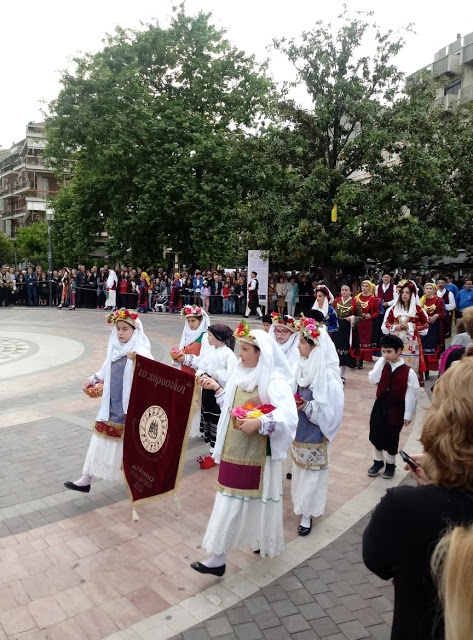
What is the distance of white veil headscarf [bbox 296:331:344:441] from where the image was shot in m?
4.91

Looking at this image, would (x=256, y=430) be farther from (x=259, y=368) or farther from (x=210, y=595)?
(x=210, y=595)

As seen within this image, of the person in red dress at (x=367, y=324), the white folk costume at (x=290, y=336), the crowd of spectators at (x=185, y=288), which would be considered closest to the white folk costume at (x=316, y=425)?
the white folk costume at (x=290, y=336)

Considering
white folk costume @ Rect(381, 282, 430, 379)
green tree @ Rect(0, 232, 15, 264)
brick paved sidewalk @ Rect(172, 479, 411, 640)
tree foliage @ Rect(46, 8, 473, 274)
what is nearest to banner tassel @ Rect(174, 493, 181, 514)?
brick paved sidewalk @ Rect(172, 479, 411, 640)

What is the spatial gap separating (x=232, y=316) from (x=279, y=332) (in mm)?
14964

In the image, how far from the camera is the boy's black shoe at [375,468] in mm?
Result: 6141

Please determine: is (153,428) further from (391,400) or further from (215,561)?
(391,400)

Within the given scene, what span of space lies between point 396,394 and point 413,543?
14.3 ft

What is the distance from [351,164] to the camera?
1709cm

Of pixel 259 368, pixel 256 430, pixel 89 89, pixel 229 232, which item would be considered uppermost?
pixel 89 89

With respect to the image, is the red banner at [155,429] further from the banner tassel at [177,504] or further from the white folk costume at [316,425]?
the white folk costume at [316,425]

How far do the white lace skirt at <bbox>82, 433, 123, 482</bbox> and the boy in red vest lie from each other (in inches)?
120

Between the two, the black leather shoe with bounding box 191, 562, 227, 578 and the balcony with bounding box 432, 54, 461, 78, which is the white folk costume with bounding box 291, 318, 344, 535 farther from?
the balcony with bounding box 432, 54, 461, 78

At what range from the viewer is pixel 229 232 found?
2248cm

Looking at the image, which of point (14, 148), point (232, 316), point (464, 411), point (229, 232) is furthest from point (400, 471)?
point (14, 148)
